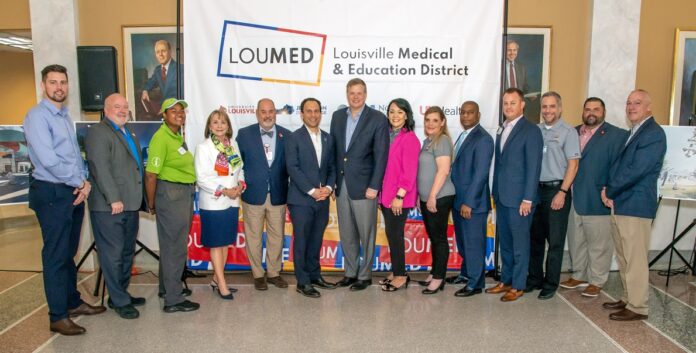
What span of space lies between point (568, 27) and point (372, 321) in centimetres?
368

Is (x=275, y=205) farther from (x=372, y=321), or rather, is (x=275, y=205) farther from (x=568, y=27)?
(x=568, y=27)

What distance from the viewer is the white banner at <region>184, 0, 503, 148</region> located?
442 centimetres

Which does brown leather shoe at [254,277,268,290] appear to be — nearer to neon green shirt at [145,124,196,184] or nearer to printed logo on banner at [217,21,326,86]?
neon green shirt at [145,124,196,184]

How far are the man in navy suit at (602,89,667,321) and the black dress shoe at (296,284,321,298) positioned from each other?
2.28 m

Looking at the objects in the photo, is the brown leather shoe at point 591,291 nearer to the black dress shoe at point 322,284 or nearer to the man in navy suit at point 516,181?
the man in navy suit at point 516,181

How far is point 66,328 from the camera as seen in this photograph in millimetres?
3229

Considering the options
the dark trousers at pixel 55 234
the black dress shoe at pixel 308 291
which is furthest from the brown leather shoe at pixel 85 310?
the black dress shoe at pixel 308 291

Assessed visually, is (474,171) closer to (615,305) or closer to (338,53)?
(615,305)

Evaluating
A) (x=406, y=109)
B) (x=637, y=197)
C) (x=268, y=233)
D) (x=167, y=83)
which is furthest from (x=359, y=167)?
(x=167, y=83)

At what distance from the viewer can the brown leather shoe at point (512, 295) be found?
3916 millimetres

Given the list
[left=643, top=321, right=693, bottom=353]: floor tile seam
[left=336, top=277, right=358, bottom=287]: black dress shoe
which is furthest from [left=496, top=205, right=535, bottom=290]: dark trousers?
[left=336, top=277, right=358, bottom=287]: black dress shoe

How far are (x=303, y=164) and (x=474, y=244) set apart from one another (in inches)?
63.3

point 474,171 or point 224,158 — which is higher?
point 224,158

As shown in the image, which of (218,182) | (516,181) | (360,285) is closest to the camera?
(218,182)
